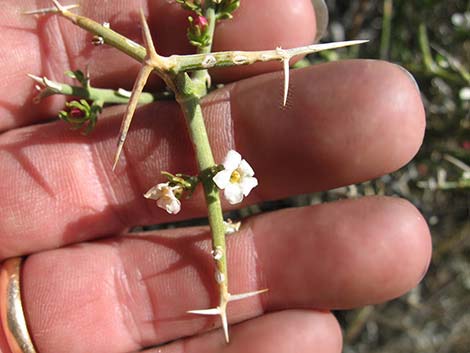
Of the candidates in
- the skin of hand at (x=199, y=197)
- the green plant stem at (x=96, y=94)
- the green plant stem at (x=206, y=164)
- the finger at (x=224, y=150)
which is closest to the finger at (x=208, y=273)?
the skin of hand at (x=199, y=197)

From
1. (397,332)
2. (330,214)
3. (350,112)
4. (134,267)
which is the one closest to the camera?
(350,112)

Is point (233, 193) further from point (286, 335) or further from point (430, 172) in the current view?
point (430, 172)

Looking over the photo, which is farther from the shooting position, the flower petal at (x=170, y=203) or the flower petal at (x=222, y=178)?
the flower petal at (x=170, y=203)

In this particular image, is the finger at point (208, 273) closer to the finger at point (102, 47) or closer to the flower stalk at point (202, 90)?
the flower stalk at point (202, 90)

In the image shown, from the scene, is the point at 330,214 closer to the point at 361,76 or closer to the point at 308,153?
the point at 308,153

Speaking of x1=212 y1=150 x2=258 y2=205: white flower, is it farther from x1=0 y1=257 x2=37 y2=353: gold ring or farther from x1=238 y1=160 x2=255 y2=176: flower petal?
x1=0 y1=257 x2=37 y2=353: gold ring

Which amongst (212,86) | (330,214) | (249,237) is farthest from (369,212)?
(212,86)

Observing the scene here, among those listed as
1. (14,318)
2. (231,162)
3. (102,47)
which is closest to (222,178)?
(231,162)
